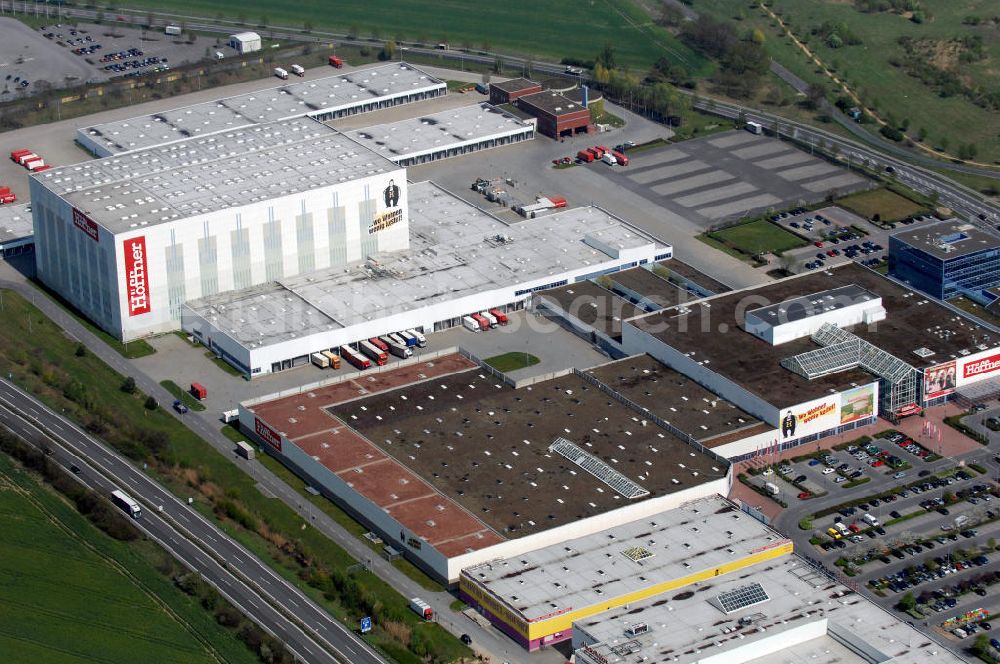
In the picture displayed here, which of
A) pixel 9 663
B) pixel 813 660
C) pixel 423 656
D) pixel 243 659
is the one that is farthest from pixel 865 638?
pixel 9 663

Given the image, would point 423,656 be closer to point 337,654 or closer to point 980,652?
point 337,654

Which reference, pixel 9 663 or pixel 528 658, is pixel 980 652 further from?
pixel 9 663

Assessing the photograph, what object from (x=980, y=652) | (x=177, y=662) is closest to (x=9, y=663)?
(x=177, y=662)

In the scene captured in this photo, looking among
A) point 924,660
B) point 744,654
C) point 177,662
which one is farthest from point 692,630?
point 177,662

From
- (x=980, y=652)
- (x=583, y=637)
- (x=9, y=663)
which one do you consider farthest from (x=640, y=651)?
(x=9, y=663)

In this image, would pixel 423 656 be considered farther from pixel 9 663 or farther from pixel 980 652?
pixel 980 652

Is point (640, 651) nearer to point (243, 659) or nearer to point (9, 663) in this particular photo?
point (243, 659)
